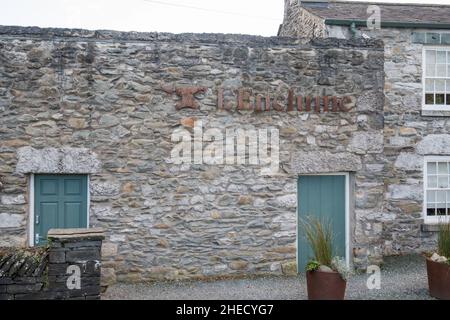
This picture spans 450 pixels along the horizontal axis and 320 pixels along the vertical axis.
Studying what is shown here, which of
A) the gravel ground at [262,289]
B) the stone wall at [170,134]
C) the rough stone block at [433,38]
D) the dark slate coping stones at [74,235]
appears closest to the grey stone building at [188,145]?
the stone wall at [170,134]

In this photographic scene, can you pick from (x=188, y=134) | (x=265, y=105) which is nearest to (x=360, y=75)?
(x=265, y=105)

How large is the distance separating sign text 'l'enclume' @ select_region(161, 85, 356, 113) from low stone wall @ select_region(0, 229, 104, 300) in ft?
9.00

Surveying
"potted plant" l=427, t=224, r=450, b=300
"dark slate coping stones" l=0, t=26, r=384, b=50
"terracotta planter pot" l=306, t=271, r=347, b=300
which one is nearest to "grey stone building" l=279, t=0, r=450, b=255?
"dark slate coping stones" l=0, t=26, r=384, b=50

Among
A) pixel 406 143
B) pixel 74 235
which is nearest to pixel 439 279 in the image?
pixel 406 143

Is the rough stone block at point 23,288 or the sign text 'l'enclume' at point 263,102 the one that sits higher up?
the sign text 'l'enclume' at point 263,102

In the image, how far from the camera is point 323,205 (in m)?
8.11

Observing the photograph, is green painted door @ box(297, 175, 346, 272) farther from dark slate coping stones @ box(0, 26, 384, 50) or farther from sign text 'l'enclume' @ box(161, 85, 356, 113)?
dark slate coping stones @ box(0, 26, 384, 50)

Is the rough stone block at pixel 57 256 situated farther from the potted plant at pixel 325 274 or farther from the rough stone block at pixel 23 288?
the potted plant at pixel 325 274

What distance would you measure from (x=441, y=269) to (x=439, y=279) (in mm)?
139

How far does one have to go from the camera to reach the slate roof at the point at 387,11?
10164 mm

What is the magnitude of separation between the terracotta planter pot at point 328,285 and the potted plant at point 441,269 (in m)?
1.33

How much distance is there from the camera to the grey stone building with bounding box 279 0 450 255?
32.6 ft

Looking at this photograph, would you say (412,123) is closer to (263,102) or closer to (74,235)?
(263,102)

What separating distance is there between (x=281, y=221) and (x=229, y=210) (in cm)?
84
